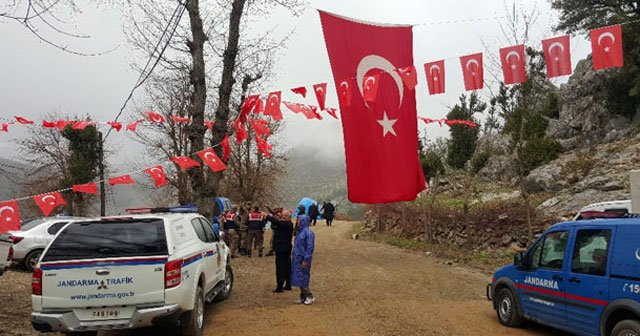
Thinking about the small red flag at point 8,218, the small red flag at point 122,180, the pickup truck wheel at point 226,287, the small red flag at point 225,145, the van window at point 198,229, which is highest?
the small red flag at point 225,145

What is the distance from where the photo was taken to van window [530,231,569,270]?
7258 millimetres

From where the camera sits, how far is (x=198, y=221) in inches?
353

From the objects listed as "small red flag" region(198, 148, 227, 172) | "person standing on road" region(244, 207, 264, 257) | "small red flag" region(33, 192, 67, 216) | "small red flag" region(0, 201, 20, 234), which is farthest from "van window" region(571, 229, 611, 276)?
"person standing on road" region(244, 207, 264, 257)

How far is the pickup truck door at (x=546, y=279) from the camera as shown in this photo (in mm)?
7125

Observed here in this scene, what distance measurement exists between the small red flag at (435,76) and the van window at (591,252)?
410 centimetres

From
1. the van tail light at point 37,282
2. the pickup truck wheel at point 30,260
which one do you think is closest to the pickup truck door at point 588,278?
the van tail light at point 37,282

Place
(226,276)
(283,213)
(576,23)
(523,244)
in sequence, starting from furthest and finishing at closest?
(576,23)
(523,244)
(283,213)
(226,276)

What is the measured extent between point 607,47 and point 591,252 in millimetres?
3825

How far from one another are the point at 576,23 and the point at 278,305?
3341cm

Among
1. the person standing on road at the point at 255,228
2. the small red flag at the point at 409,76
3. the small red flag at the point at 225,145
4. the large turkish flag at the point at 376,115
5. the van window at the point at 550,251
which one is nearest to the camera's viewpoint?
the van window at the point at 550,251

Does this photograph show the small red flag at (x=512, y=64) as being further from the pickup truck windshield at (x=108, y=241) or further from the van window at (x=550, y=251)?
the pickup truck windshield at (x=108, y=241)

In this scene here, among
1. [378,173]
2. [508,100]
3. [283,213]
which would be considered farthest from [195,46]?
[508,100]

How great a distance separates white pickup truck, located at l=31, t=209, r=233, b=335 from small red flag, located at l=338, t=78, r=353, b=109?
3414mm

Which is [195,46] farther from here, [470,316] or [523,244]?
[523,244]
